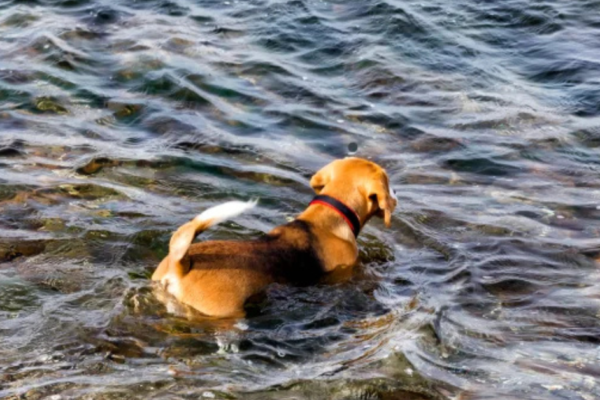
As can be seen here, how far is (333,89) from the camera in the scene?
38.5 ft

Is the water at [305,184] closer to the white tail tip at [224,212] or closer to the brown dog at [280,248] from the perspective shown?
the brown dog at [280,248]

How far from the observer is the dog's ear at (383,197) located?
7.65 m

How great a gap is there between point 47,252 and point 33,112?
355cm

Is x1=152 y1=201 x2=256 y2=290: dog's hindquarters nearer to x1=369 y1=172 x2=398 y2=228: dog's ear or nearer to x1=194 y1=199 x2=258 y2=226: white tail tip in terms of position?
x1=194 y1=199 x2=258 y2=226: white tail tip

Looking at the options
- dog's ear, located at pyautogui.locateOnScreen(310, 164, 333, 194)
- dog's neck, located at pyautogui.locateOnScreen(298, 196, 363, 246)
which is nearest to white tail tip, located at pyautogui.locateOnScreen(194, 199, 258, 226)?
dog's neck, located at pyautogui.locateOnScreen(298, 196, 363, 246)

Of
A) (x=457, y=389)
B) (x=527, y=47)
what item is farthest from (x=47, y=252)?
(x=527, y=47)

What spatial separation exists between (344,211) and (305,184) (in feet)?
4.95

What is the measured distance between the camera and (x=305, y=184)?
927 centimetres

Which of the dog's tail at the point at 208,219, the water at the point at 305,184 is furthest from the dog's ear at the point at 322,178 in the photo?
the dog's tail at the point at 208,219

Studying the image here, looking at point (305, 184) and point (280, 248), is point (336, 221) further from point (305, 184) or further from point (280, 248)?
point (305, 184)

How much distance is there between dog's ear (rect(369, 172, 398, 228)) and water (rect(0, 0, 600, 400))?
48 cm

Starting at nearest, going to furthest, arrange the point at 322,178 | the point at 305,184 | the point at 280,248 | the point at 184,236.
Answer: the point at 184,236, the point at 280,248, the point at 322,178, the point at 305,184

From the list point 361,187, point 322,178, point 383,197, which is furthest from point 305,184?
point 383,197

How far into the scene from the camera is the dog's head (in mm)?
7762
